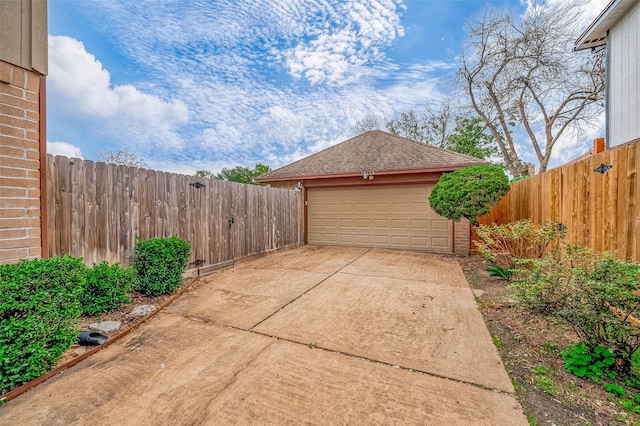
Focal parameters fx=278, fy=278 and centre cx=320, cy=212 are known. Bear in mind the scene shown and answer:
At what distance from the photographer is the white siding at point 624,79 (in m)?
4.70

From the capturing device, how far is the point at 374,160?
925 cm

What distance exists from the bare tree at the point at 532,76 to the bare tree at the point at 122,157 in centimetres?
1905

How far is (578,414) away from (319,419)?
165 cm

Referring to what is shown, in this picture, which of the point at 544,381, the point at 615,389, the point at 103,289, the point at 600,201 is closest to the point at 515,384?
the point at 544,381

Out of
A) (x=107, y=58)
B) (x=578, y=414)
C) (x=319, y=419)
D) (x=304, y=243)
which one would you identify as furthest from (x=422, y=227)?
(x=107, y=58)

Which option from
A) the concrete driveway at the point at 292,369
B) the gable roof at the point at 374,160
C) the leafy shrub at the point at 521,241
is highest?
the gable roof at the point at 374,160

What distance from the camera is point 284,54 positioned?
9875 millimetres

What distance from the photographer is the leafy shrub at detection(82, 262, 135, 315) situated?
319 cm

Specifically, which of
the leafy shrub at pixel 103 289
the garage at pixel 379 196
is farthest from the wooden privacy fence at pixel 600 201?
the leafy shrub at pixel 103 289

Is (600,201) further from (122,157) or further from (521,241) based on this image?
(122,157)

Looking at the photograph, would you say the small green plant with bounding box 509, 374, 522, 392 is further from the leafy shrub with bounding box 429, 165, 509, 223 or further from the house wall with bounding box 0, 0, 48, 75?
the house wall with bounding box 0, 0, 48, 75

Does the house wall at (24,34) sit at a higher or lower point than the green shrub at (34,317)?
higher

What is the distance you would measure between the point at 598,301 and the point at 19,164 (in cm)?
514

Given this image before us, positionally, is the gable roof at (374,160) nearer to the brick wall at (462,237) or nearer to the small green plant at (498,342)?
the brick wall at (462,237)
